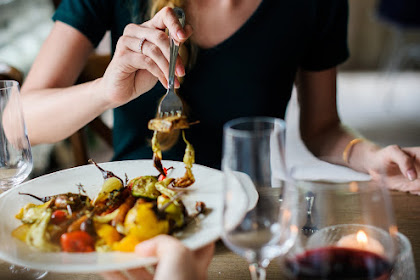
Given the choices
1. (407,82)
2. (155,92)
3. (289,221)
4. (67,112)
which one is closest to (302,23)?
(155,92)

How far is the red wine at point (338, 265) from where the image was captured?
52 cm

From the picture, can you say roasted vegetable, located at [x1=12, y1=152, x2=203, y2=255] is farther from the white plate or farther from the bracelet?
the bracelet

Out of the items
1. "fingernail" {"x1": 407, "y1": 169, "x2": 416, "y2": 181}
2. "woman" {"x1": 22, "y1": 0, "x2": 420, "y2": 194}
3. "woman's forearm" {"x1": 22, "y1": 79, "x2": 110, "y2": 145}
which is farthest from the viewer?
"woman" {"x1": 22, "y1": 0, "x2": 420, "y2": 194}

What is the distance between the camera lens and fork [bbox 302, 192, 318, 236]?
574mm

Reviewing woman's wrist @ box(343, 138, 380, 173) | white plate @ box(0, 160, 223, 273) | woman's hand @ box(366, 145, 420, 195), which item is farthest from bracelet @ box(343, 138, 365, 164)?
white plate @ box(0, 160, 223, 273)

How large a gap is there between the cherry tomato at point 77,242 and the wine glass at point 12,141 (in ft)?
0.87

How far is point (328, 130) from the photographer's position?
1.36 m

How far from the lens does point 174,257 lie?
1.85 ft

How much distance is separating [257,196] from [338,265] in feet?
0.36

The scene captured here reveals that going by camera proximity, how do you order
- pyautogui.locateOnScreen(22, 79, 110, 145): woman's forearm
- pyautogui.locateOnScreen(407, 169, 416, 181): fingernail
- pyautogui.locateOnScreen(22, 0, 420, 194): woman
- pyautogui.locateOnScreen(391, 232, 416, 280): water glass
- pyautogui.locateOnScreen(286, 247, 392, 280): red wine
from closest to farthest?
pyautogui.locateOnScreen(286, 247, 392, 280): red wine
pyautogui.locateOnScreen(391, 232, 416, 280): water glass
pyautogui.locateOnScreen(407, 169, 416, 181): fingernail
pyautogui.locateOnScreen(22, 79, 110, 145): woman's forearm
pyautogui.locateOnScreen(22, 0, 420, 194): woman

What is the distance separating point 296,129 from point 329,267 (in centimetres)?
101

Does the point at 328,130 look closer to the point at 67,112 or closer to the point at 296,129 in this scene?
the point at 296,129

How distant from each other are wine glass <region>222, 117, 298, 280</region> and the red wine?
25 millimetres

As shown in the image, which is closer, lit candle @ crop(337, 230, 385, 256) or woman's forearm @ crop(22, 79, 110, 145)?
lit candle @ crop(337, 230, 385, 256)
